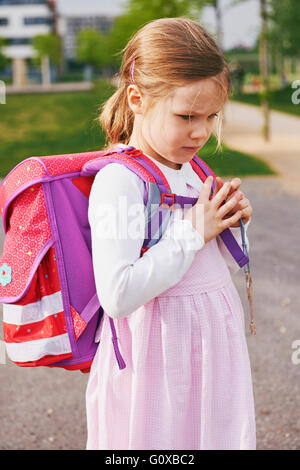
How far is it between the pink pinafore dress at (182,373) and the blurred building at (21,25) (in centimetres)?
7713

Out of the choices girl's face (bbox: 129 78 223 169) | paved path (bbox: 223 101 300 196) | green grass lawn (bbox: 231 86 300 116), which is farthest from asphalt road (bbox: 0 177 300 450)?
green grass lawn (bbox: 231 86 300 116)

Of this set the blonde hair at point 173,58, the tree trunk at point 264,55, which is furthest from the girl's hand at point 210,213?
the tree trunk at point 264,55

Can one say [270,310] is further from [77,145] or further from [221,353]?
[77,145]

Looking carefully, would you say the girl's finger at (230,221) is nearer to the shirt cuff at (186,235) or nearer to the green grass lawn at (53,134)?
the shirt cuff at (186,235)

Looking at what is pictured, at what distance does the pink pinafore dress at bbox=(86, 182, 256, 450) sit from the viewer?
140cm

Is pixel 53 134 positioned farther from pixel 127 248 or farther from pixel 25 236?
pixel 127 248

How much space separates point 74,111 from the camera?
24.5 m

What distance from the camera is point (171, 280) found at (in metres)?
1.28

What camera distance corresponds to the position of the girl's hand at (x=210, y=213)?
1.33m

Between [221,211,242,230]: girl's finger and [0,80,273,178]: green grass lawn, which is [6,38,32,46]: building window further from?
[221,211,242,230]: girl's finger

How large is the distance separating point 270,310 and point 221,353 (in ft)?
8.93

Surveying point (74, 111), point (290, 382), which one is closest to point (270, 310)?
point (290, 382)

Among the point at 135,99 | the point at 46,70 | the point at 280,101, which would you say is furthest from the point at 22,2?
the point at 135,99

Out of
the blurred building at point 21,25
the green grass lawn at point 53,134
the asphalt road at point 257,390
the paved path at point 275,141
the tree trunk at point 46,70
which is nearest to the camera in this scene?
the asphalt road at point 257,390
